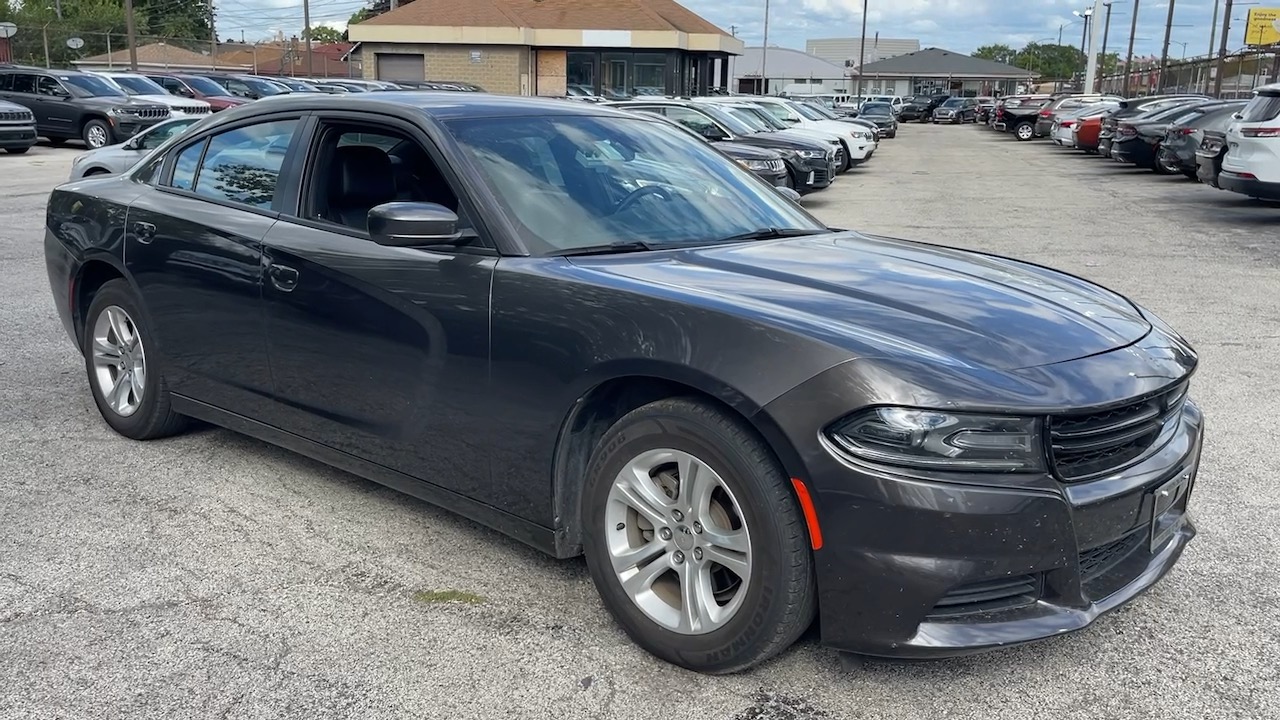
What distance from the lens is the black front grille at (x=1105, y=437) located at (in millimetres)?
2762

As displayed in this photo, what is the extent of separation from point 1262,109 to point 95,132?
76.4 ft

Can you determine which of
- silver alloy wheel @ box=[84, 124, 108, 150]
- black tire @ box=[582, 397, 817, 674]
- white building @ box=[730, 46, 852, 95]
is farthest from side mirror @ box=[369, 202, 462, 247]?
white building @ box=[730, 46, 852, 95]

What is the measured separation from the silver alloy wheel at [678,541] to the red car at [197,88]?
27382 millimetres

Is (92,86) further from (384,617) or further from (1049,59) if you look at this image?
(1049,59)

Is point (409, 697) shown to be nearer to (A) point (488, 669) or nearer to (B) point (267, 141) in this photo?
(A) point (488, 669)

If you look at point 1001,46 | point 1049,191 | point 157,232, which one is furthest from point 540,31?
point 1001,46

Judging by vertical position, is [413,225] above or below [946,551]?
above

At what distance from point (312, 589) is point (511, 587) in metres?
0.66

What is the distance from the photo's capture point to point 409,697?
299 cm

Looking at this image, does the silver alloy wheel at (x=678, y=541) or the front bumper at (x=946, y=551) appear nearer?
the front bumper at (x=946, y=551)

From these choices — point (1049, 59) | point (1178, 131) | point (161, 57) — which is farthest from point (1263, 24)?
point (1049, 59)

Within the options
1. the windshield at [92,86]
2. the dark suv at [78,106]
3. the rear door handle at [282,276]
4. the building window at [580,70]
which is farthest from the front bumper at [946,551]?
the building window at [580,70]

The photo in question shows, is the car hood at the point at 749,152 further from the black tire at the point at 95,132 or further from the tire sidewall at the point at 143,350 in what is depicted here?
the black tire at the point at 95,132

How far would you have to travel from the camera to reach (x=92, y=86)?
25344 mm
